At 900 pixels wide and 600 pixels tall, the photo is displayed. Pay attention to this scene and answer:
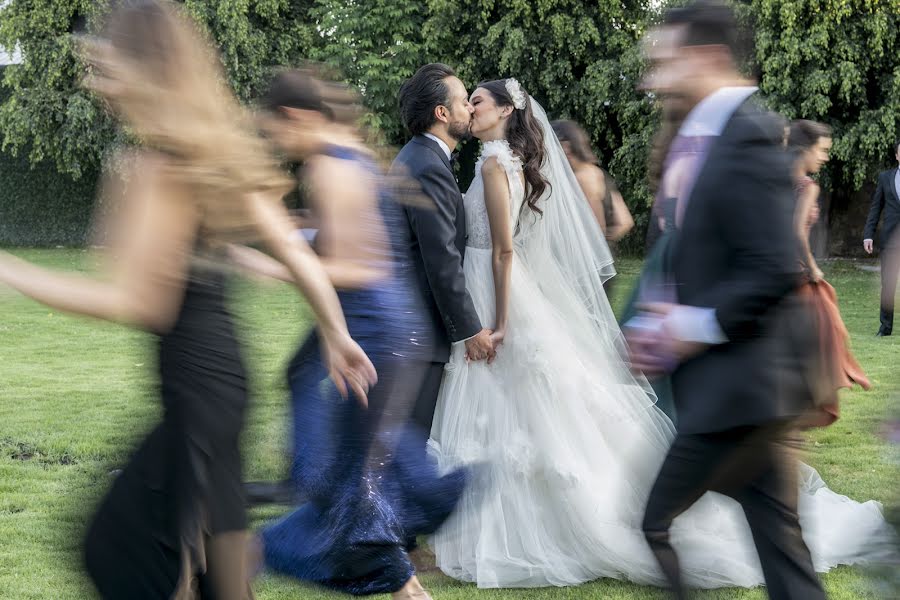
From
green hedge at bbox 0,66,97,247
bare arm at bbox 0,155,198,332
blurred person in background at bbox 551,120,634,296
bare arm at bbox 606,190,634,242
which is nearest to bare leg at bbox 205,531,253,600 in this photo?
bare arm at bbox 0,155,198,332

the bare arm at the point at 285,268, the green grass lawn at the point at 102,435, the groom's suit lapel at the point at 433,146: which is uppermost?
the groom's suit lapel at the point at 433,146

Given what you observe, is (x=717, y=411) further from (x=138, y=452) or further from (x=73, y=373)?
(x=73, y=373)

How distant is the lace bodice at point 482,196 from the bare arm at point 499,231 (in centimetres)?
5

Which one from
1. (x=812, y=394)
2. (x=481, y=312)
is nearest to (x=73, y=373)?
(x=481, y=312)

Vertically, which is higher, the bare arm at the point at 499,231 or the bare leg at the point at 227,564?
the bare arm at the point at 499,231

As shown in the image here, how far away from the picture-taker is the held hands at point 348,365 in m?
3.12

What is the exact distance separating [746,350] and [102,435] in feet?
18.3

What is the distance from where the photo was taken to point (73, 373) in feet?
32.8

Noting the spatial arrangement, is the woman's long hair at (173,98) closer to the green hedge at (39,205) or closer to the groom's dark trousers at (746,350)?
the groom's dark trousers at (746,350)

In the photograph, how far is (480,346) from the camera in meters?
4.77

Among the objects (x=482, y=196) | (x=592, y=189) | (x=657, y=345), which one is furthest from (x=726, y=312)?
(x=592, y=189)

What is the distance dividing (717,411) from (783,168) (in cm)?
67

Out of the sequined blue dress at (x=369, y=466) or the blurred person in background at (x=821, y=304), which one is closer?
the blurred person in background at (x=821, y=304)

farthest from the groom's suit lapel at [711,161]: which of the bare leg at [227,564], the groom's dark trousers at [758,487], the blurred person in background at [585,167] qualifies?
the blurred person in background at [585,167]
